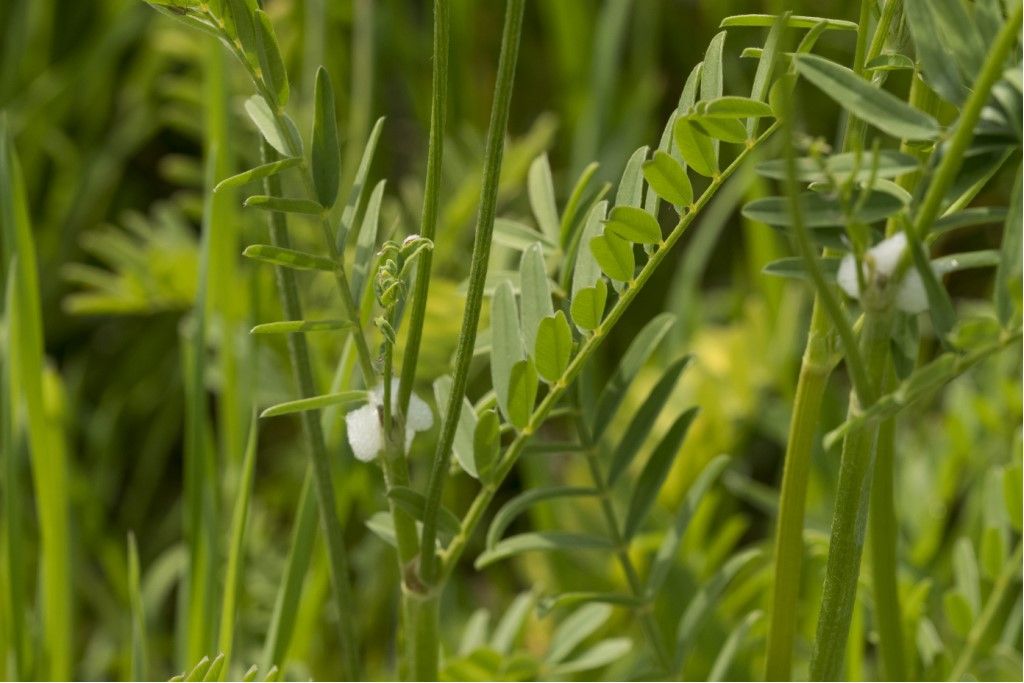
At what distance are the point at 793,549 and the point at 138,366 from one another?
0.92m

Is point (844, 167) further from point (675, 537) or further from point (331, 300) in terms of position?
point (331, 300)

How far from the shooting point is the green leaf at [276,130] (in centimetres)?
41

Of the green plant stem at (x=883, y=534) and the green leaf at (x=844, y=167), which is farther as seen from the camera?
the green plant stem at (x=883, y=534)

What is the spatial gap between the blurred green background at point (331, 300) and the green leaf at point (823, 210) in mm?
373

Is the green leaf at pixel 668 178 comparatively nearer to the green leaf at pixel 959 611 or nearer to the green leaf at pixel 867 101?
the green leaf at pixel 867 101

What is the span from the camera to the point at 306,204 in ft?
1.28

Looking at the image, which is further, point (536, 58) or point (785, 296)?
point (536, 58)

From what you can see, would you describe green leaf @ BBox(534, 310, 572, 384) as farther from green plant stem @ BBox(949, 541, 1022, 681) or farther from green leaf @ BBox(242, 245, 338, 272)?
green plant stem @ BBox(949, 541, 1022, 681)

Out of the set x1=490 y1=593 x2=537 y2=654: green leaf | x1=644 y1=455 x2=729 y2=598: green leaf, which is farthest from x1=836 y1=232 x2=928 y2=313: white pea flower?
x1=490 y1=593 x2=537 y2=654: green leaf

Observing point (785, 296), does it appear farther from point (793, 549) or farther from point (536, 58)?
point (793, 549)

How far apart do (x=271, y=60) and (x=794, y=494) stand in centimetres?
22

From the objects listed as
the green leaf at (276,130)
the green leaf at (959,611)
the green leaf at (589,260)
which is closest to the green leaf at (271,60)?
the green leaf at (276,130)

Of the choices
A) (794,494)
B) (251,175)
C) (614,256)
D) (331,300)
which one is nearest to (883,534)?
(794,494)

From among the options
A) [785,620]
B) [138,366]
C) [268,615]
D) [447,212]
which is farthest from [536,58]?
[785,620]
